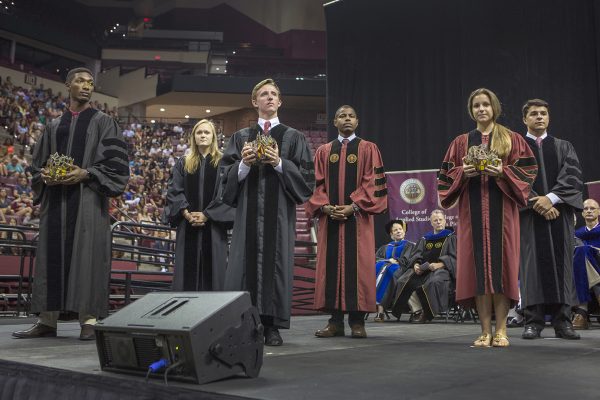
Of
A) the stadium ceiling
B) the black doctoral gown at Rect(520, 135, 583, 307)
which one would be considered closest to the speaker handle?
the black doctoral gown at Rect(520, 135, 583, 307)

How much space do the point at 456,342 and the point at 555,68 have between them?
7946mm

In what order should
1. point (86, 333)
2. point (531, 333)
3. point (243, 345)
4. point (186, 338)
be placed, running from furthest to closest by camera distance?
point (531, 333) < point (86, 333) < point (243, 345) < point (186, 338)

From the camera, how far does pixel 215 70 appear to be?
33.2 metres

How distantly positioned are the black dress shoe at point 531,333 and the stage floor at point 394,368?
323mm

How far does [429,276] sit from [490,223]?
436 centimetres

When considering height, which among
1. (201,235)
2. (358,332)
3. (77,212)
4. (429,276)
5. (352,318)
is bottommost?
(358,332)

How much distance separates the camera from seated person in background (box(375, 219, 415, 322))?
28.8ft

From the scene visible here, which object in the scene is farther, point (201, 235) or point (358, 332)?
point (201, 235)

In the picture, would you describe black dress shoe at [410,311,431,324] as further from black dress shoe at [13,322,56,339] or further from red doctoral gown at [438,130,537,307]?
black dress shoe at [13,322,56,339]

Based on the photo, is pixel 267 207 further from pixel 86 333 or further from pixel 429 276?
pixel 429 276

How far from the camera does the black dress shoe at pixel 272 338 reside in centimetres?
432

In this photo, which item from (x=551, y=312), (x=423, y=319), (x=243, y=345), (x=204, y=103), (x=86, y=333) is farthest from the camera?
(x=204, y=103)

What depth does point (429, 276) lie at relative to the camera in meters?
8.53

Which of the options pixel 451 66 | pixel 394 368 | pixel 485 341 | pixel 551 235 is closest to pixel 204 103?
pixel 451 66
